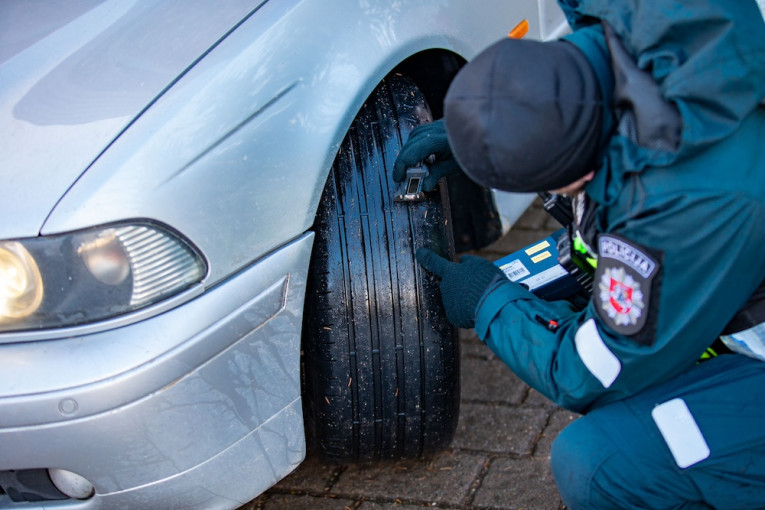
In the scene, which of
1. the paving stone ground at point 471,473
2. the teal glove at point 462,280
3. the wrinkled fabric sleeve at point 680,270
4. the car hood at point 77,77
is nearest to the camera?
the wrinkled fabric sleeve at point 680,270

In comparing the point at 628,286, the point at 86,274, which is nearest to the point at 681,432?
the point at 628,286

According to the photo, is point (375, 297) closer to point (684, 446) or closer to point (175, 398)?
point (175, 398)

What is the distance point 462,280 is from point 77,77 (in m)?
0.90

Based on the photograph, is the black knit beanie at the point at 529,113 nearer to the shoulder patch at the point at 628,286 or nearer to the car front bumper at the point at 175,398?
the shoulder patch at the point at 628,286

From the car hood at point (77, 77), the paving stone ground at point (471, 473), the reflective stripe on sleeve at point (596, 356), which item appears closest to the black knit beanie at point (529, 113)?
the reflective stripe on sleeve at point (596, 356)

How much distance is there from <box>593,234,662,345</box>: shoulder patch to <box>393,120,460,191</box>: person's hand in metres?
0.50

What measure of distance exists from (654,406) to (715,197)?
473 mm

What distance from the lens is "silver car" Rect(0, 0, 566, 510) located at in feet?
5.39

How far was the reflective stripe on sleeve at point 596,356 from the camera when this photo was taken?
1.66 m

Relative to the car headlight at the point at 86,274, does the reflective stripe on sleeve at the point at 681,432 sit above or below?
below

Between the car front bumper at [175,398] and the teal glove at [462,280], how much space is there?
12.3 inches

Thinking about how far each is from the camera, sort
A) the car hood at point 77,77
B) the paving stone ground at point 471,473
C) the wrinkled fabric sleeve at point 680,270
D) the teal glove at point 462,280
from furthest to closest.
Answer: the paving stone ground at point 471,473 → the teal glove at point 462,280 → the car hood at point 77,77 → the wrinkled fabric sleeve at point 680,270

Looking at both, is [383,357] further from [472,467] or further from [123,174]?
Answer: [123,174]

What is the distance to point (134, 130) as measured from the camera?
1.64 meters
